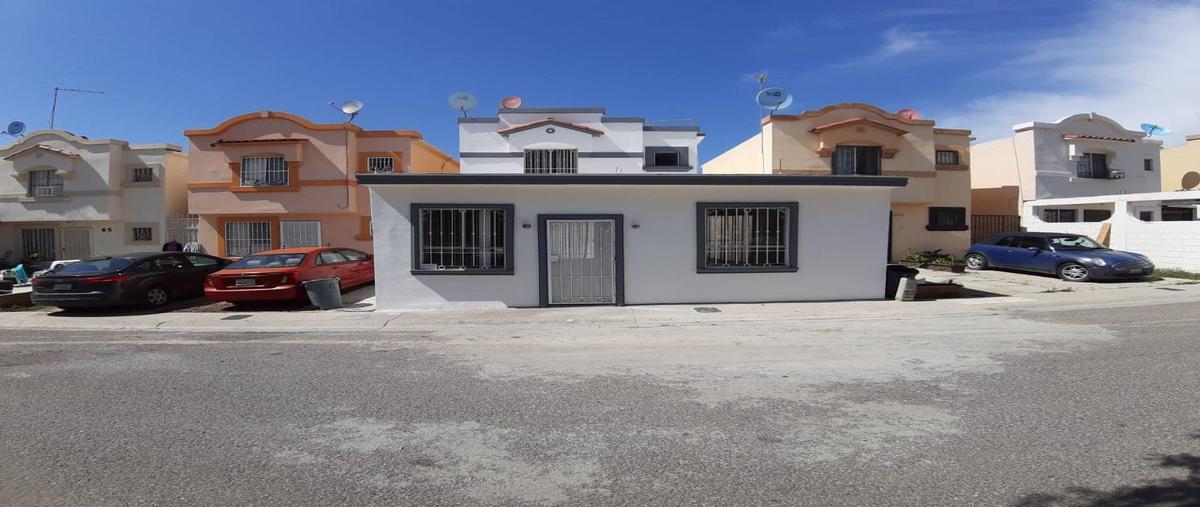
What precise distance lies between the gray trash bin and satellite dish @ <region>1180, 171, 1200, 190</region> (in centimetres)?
3608

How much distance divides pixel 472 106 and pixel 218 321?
1265cm

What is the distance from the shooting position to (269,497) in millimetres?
3172

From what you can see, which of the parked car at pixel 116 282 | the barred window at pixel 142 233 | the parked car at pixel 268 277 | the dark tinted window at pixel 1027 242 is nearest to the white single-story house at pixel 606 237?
the parked car at pixel 268 277

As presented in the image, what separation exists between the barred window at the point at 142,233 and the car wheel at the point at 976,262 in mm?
29495

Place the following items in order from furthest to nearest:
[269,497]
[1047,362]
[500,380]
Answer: [1047,362], [500,380], [269,497]

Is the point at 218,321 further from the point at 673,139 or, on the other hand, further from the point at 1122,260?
the point at 1122,260

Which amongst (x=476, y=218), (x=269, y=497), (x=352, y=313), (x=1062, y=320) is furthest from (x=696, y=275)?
(x=269, y=497)

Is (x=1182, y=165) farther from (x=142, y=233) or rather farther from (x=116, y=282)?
(x=142, y=233)

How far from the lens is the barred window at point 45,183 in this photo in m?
22.8

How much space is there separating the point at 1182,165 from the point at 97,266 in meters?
41.5

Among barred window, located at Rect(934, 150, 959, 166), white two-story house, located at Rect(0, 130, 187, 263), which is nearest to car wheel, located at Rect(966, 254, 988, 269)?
barred window, located at Rect(934, 150, 959, 166)

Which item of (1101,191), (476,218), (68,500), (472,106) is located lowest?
(68,500)

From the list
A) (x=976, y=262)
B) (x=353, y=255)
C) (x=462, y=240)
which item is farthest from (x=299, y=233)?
(x=976, y=262)

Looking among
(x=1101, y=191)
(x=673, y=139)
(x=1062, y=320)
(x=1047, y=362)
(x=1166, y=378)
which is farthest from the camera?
(x=1101, y=191)
